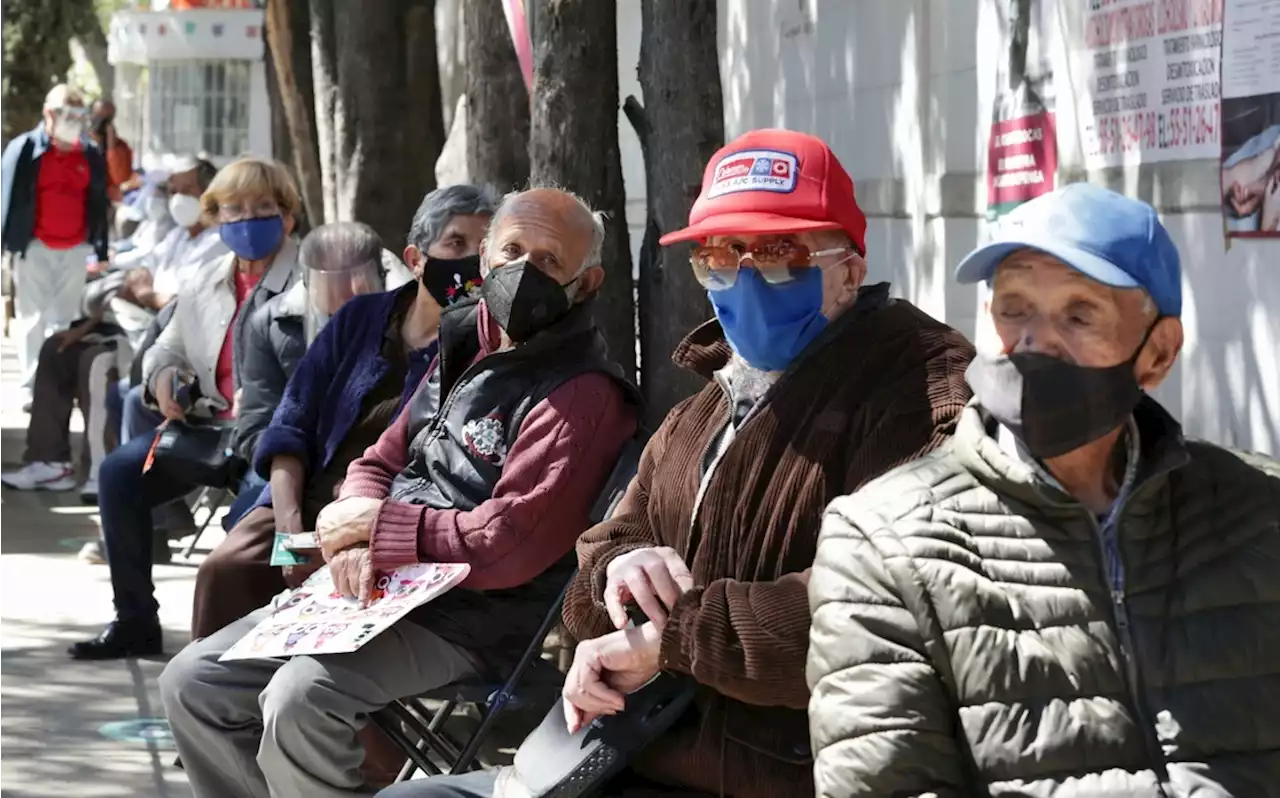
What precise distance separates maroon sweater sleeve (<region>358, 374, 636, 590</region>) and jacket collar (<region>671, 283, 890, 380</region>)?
2.40 feet

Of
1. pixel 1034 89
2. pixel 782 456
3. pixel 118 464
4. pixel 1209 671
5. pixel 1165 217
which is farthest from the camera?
pixel 118 464

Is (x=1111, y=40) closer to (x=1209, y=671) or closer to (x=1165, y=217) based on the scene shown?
(x=1165, y=217)

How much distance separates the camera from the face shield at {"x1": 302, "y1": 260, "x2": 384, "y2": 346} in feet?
20.9

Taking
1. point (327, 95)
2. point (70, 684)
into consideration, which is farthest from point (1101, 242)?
point (327, 95)

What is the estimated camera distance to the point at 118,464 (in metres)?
7.18

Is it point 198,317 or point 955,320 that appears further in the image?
point 955,320

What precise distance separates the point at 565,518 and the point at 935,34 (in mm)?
4024

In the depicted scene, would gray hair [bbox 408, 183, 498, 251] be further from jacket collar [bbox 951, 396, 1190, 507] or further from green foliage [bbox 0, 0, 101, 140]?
green foliage [bbox 0, 0, 101, 140]

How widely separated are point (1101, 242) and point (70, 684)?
5.26 m

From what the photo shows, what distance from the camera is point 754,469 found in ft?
11.5

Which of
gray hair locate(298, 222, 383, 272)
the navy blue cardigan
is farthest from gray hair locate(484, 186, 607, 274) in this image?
gray hair locate(298, 222, 383, 272)

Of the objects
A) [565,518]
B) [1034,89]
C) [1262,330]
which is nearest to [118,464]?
[565,518]

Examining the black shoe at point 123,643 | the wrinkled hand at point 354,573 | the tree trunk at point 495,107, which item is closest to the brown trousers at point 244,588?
the wrinkled hand at point 354,573

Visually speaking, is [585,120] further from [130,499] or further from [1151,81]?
[130,499]
